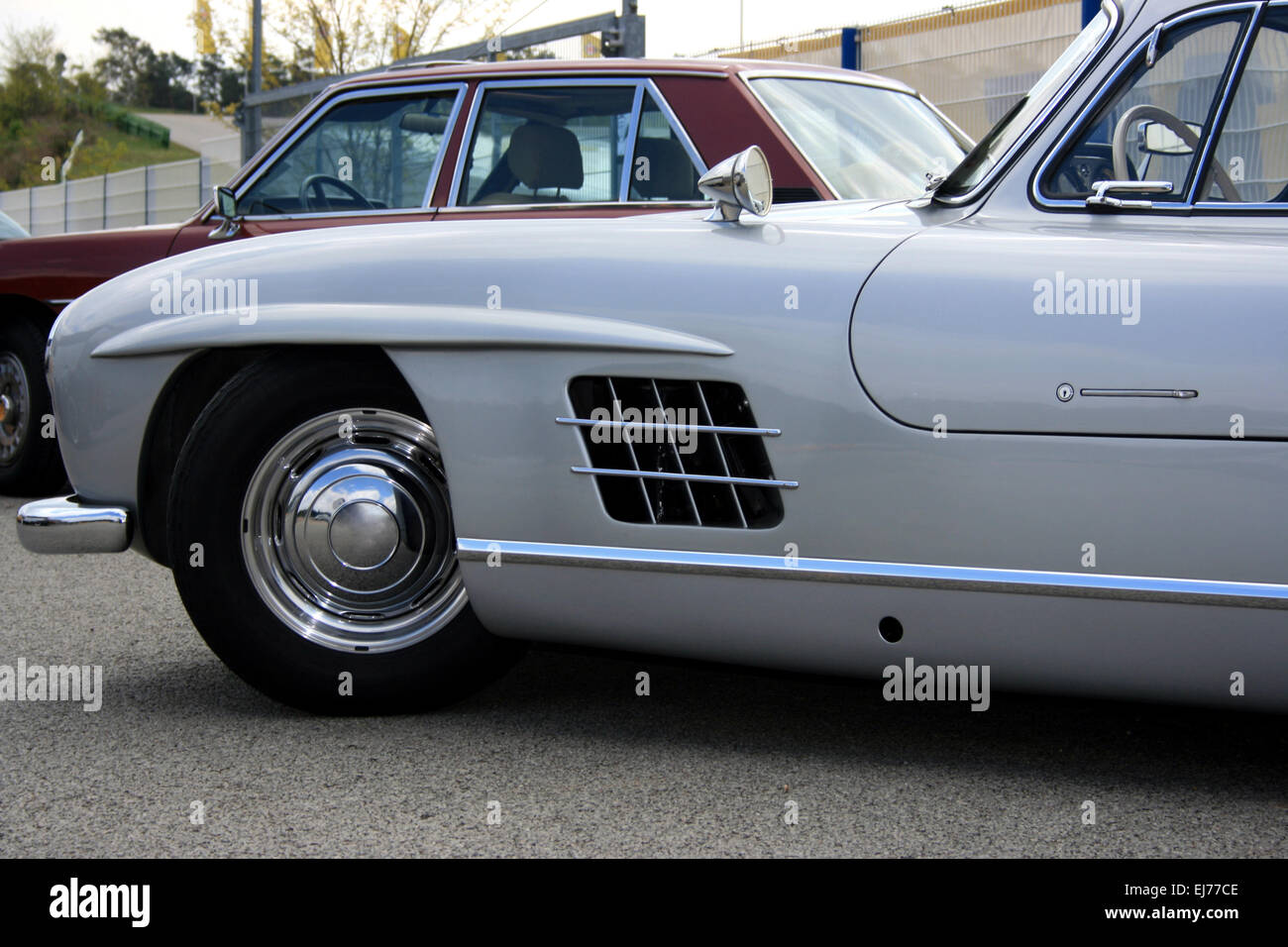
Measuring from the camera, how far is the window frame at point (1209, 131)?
108 inches

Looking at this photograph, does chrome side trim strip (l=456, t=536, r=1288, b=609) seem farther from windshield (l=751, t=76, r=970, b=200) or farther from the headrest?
the headrest

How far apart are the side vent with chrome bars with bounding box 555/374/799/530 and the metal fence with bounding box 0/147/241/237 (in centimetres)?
1537

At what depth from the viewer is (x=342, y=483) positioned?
3100mm

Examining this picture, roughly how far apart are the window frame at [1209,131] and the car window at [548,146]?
2690 mm

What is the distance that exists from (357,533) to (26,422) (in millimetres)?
4202

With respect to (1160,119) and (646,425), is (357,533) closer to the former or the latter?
(646,425)

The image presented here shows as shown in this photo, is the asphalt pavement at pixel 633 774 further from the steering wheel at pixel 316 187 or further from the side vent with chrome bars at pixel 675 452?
the steering wheel at pixel 316 187

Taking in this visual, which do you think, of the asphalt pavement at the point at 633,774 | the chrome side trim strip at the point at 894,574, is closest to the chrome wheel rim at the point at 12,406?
the asphalt pavement at the point at 633,774

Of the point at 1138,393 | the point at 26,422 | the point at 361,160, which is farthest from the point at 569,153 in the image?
the point at 1138,393

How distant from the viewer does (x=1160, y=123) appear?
111 inches

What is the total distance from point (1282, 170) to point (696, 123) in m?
2.78

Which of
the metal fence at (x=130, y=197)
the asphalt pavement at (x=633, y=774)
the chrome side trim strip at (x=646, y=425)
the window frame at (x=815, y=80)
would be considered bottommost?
the asphalt pavement at (x=633, y=774)

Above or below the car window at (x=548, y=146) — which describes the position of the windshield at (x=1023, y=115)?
below
